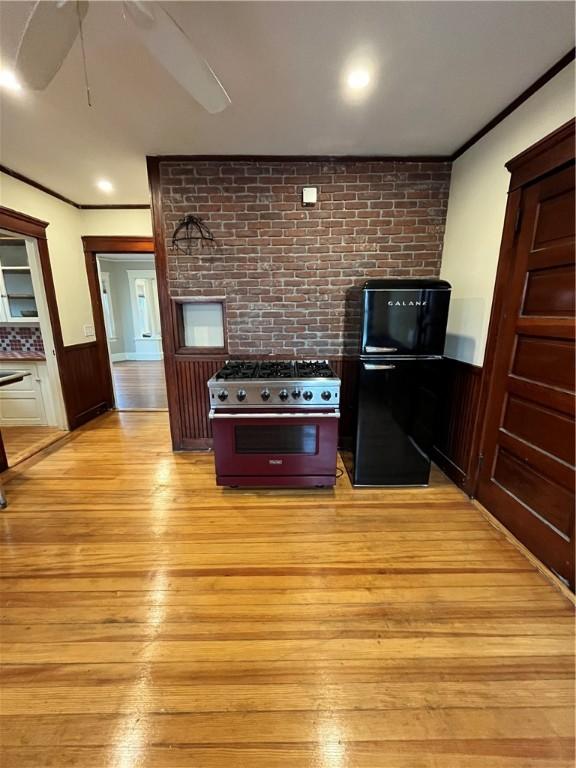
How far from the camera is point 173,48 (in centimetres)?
114

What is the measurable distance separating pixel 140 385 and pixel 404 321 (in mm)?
5287

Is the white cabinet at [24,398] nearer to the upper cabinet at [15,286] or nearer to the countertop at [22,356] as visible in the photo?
the countertop at [22,356]

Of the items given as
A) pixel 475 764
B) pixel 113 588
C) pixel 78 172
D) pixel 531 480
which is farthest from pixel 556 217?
pixel 78 172

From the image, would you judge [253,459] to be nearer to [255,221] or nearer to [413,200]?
[255,221]

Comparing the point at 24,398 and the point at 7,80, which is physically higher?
the point at 7,80

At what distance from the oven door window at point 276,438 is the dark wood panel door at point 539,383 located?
133 cm

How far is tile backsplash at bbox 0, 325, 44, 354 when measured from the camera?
3.69m

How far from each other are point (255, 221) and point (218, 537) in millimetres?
2613

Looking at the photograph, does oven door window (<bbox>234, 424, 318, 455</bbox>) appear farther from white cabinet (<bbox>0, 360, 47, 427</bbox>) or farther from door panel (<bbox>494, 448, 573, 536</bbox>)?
white cabinet (<bbox>0, 360, 47, 427</bbox>)

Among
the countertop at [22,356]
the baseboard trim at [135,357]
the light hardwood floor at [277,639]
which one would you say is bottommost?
the light hardwood floor at [277,639]

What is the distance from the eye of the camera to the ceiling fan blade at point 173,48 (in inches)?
39.4

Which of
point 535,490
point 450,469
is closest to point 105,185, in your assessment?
point 450,469

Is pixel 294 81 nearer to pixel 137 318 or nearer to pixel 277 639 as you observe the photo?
pixel 277 639

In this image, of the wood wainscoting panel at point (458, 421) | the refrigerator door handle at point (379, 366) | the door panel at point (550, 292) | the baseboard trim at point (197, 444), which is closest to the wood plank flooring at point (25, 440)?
the baseboard trim at point (197, 444)
